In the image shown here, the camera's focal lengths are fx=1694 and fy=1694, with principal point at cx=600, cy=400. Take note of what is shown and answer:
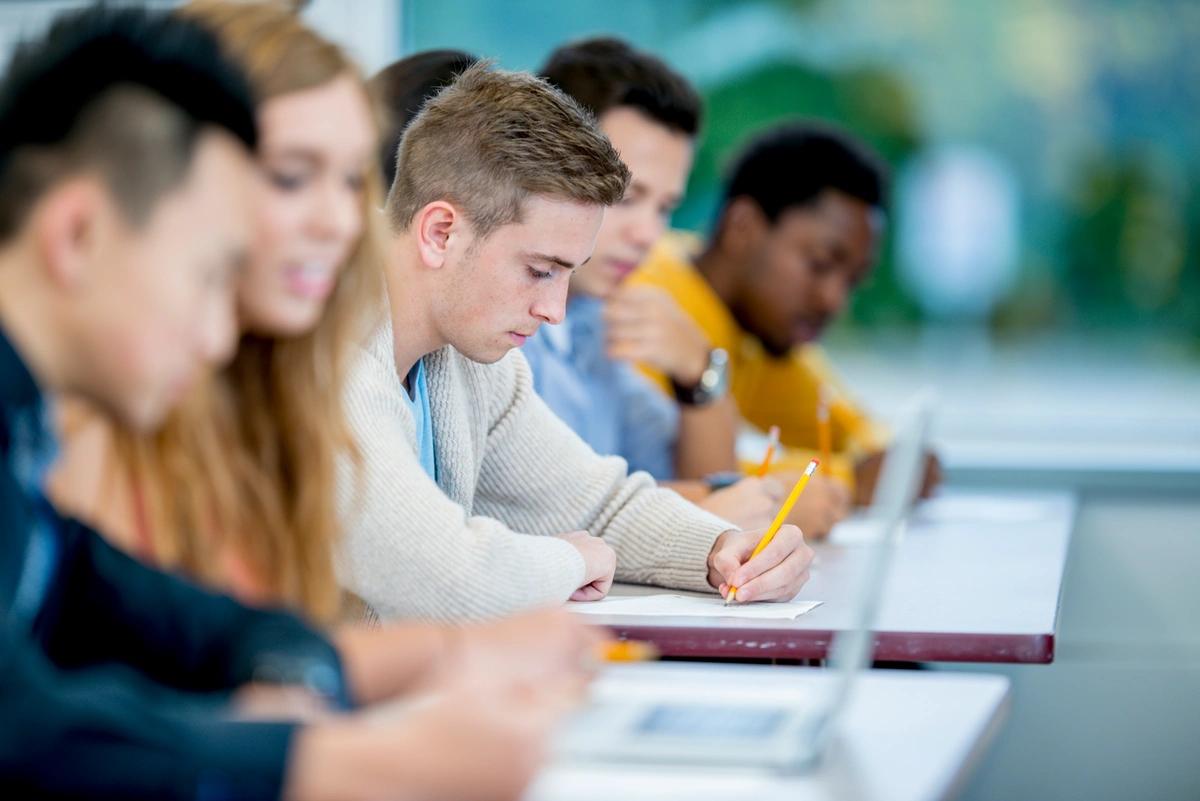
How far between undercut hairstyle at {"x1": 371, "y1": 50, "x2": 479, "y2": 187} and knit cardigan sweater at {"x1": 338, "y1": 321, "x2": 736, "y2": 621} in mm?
281

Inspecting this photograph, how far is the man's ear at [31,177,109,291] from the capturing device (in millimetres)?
895

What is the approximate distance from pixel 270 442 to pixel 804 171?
208 centimetres

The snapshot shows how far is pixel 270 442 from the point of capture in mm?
1200

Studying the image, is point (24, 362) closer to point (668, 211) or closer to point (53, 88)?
point (53, 88)

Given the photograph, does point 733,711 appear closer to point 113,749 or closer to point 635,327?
point 113,749

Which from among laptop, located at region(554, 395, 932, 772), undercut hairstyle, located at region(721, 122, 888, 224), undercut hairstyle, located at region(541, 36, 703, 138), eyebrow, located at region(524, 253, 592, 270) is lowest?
laptop, located at region(554, 395, 932, 772)

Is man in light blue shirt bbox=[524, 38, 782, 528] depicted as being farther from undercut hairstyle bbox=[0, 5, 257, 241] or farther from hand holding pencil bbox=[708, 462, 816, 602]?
undercut hairstyle bbox=[0, 5, 257, 241]

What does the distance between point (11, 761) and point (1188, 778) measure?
106 inches

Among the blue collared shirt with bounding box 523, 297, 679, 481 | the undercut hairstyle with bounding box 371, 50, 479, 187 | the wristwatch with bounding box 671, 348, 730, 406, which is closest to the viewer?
the undercut hairstyle with bounding box 371, 50, 479, 187

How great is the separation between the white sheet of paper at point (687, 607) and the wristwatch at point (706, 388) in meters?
0.93

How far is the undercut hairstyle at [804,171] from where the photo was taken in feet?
10.2

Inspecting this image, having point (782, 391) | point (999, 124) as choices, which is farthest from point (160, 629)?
point (999, 124)

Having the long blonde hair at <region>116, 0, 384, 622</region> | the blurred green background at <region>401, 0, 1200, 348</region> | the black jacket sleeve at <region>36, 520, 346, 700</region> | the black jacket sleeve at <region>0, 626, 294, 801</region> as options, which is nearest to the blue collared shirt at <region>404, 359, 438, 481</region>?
the long blonde hair at <region>116, 0, 384, 622</region>

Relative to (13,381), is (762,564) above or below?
below
